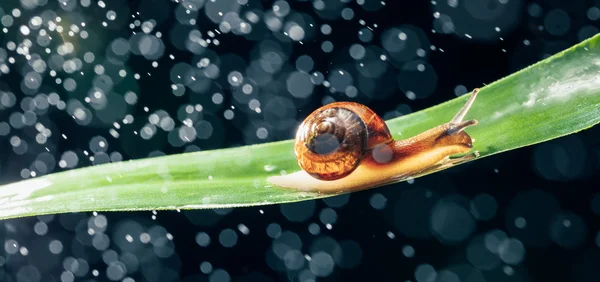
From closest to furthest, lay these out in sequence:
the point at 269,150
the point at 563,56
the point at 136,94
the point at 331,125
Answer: the point at 563,56
the point at 269,150
the point at 331,125
the point at 136,94

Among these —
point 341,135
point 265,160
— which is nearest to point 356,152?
point 341,135

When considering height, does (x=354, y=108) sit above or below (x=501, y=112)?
below

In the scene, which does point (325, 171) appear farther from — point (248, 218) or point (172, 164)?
point (248, 218)

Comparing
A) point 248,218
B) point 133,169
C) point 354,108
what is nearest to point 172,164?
point 133,169

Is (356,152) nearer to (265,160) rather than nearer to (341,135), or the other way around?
(341,135)

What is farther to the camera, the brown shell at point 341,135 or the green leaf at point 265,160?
the brown shell at point 341,135

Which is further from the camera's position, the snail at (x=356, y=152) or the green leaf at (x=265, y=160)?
the snail at (x=356, y=152)
